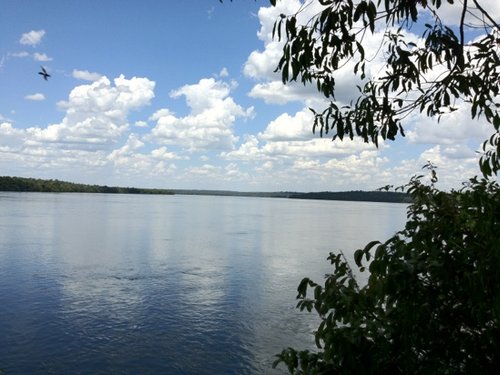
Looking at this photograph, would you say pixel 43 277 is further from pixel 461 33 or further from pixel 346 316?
pixel 461 33

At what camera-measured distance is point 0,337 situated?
61.6 ft

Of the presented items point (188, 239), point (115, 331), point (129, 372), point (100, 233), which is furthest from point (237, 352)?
point (100, 233)

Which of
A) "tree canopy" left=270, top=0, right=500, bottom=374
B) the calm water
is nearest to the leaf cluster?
"tree canopy" left=270, top=0, right=500, bottom=374

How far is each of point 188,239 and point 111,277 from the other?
70.5ft

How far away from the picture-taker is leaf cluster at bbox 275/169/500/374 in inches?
163

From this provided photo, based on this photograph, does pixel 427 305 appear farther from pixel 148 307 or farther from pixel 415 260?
pixel 148 307

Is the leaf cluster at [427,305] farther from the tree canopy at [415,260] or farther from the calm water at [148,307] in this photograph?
the calm water at [148,307]

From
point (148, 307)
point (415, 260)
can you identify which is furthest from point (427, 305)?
point (148, 307)

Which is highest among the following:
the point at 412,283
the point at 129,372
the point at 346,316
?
the point at 412,283

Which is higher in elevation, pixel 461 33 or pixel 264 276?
pixel 461 33

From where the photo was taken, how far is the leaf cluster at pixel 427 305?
13.6 ft

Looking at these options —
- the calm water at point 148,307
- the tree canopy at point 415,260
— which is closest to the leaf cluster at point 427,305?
the tree canopy at point 415,260

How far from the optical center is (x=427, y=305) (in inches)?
183

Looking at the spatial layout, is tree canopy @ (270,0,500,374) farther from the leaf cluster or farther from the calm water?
the calm water
